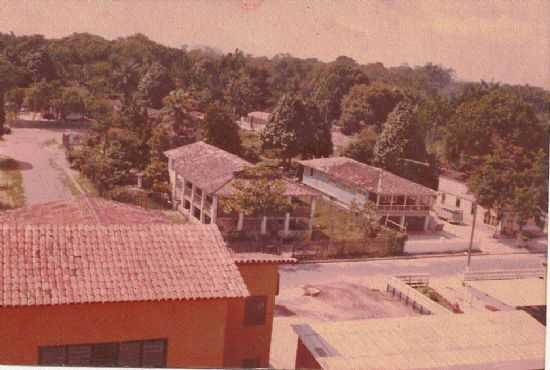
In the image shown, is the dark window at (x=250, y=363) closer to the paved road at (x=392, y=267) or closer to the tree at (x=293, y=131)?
the paved road at (x=392, y=267)

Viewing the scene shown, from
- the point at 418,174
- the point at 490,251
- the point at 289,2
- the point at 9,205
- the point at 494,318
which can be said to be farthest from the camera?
the point at 418,174

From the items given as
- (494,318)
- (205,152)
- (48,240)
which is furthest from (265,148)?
(48,240)

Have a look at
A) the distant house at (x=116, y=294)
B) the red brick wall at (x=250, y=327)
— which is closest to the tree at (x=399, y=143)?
the red brick wall at (x=250, y=327)

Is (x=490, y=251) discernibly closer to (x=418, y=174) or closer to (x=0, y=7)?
(x=418, y=174)

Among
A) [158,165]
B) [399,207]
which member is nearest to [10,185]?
[158,165]

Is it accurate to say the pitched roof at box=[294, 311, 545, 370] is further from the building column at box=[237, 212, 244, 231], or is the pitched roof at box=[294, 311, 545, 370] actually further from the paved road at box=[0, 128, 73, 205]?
the paved road at box=[0, 128, 73, 205]

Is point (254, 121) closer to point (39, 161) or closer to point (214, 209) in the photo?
point (39, 161)
